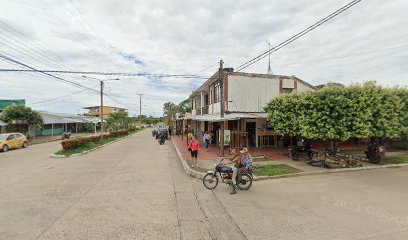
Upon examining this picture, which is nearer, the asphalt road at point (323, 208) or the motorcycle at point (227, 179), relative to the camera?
the asphalt road at point (323, 208)

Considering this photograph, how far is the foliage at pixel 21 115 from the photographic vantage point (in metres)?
23.6

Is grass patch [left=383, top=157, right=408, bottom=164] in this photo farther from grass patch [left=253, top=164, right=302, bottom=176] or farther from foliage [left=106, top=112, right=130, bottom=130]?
foliage [left=106, top=112, right=130, bottom=130]

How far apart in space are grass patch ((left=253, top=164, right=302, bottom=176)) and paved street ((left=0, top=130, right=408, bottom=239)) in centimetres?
70

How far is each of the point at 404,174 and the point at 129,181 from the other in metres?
12.2

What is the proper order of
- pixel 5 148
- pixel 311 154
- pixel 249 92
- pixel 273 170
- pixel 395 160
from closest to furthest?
pixel 273 170
pixel 395 160
pixel 311 154
pixel 249 92
pixel 5 148

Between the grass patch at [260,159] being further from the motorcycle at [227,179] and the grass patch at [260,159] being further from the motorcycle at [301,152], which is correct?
the motorcycle at [227,179]

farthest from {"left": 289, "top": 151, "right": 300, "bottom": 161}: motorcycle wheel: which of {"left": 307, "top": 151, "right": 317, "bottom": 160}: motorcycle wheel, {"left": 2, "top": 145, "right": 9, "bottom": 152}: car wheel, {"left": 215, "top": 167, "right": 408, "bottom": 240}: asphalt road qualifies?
{"left": 2, "top": 145, "right": 9, "bottom": 152}: car wheel

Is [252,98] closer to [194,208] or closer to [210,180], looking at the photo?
[210,180]

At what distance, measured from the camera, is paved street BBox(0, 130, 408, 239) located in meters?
4.39

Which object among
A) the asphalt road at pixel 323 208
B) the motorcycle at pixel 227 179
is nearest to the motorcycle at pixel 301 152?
the asphalt road at pixel 323 208

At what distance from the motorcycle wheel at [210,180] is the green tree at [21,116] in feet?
92.1

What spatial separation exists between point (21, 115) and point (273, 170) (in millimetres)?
29906

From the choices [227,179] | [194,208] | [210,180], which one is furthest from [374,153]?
[194,208]

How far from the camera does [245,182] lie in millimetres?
7156
